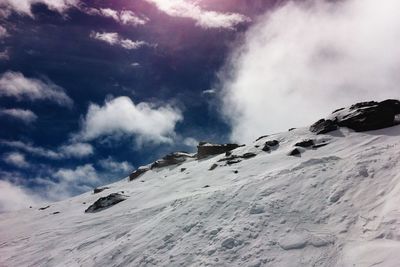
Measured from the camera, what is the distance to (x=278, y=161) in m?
30.0

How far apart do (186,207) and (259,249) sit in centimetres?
777

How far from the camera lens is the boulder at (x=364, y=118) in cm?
3209

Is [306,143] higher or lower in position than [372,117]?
lower

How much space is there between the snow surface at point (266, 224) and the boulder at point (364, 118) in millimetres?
1979

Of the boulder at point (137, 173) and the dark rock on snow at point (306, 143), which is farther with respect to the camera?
the boulder at point (137, 173)

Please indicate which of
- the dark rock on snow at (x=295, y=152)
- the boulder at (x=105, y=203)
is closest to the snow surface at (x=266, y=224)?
the dark rock on snow at (x=295, y=152)

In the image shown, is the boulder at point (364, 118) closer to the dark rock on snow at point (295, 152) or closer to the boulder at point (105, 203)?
the dark rock on snow at point (295, 152)

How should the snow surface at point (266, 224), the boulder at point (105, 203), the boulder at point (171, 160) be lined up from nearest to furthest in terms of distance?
the snow surface at point (266, 224)
the boulder at point (105, 203)
the boulder at point (171, 160)

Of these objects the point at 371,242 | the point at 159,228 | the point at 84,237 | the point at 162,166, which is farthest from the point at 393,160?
the point at 162,166

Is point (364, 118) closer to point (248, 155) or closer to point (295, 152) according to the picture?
point (295, 152)

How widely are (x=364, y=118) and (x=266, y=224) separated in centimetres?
2003

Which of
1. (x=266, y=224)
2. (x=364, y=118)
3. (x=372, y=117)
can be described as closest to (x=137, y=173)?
(x=364, y=118)

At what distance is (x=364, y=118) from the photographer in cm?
3322

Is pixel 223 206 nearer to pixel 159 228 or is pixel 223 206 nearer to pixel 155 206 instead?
pixel 159 228
